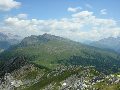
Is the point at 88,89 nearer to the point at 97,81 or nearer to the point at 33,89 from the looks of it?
the point at 97,81

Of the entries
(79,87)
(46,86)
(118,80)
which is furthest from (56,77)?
(118,80)

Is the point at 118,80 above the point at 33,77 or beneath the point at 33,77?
above

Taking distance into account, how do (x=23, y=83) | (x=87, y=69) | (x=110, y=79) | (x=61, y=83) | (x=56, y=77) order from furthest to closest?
(x=23, y=83) < (x=56, y=77) < (x=87, y=69) < (x=61, y=83) < (x=110, y=79)

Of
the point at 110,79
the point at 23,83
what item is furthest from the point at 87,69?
the point at 23,83

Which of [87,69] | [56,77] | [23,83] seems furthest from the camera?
[23,83]

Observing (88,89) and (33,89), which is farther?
(33,89)

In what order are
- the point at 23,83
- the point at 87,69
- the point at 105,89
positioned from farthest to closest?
the point at 23,83 < the point at 87,69 < the point at 105,89

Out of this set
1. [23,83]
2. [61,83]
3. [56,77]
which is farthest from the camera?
[23,83]

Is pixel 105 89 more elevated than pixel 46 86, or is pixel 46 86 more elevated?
pixel 105 89

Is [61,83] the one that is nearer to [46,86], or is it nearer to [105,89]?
[46,86]
